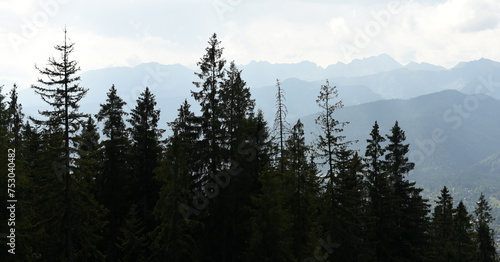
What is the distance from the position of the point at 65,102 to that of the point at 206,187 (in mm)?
11582

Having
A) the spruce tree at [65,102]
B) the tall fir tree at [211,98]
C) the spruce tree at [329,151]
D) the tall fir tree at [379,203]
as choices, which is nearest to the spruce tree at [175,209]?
the tall fir tree at [211,98]

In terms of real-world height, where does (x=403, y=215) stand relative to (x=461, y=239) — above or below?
above

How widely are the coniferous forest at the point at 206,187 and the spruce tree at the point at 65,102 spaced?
62 mm

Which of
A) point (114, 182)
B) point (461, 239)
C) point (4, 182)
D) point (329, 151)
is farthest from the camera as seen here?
point (461, 239)

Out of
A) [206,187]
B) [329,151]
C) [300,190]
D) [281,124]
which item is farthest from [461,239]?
[206,187]

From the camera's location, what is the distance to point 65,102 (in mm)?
20250

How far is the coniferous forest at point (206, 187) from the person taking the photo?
2039 cm

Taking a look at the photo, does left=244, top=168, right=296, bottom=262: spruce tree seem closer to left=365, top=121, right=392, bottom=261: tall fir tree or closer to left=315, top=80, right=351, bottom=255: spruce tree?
left=315, top=80, right=351, bottom=255: spruce tree

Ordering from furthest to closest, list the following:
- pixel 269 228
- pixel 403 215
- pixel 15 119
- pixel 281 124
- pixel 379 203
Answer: pixel 15 119 < pixel 403 215 < pixel 379 203 < pixel 281 124 < pixel 269 228

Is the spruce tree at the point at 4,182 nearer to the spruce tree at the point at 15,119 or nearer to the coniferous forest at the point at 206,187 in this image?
the coniferous forest at the point at 206,187

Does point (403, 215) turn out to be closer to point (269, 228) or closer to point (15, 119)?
point (269, 228)

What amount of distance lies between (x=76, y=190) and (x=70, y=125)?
12.0 feet

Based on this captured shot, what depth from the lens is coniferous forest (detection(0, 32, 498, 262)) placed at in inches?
803

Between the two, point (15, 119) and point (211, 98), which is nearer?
point (211, 98)
